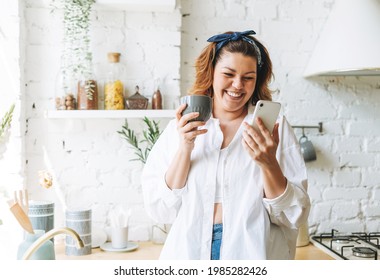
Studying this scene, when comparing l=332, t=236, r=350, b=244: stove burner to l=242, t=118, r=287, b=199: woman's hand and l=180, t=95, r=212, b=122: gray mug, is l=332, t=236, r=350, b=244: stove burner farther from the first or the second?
l=180, t=95, r=212, b=122: gray mug

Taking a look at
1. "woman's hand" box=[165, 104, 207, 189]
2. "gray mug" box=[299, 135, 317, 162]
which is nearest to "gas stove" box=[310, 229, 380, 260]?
"gray mug" box=[299, 135, 317, 162]

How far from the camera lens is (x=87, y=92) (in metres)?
1.72

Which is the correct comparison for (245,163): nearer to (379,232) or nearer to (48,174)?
(48,174)

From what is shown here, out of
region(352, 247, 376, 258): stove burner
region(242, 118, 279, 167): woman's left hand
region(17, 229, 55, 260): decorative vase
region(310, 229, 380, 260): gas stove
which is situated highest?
region(242, 118, 279, 167): woman's left hand

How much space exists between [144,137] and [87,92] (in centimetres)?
28

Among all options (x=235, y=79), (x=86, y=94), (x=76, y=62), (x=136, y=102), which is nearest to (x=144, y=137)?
(x=136, y=102)

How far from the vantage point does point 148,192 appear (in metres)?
1.26

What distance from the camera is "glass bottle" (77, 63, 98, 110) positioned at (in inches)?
67.8

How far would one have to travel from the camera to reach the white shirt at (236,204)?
1.15 metres

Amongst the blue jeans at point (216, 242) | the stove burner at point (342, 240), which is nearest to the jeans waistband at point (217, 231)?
the blue jeans at point (216, 242)

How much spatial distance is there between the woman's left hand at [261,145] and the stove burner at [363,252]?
757 millimetres

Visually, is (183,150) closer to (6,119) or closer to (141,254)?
(141,254)

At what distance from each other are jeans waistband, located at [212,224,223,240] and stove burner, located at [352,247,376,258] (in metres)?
0.72
